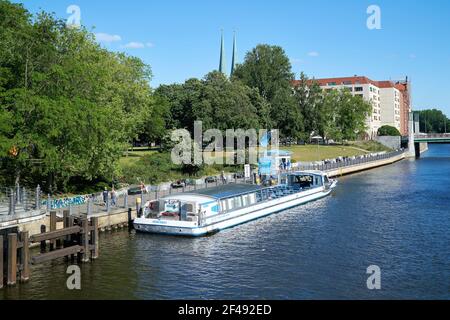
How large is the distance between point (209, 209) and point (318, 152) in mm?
81418

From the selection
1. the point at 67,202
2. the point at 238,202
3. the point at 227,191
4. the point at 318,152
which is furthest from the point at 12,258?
the point at 318,152

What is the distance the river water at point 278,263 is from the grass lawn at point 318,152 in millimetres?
61817

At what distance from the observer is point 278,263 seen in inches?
1182

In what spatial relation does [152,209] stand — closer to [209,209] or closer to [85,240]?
[209,209]

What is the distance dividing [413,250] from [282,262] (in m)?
9.01

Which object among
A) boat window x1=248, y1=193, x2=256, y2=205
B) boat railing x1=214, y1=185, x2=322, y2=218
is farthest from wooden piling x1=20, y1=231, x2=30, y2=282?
boat window x1=248, y1=193, x2=256, y2=205

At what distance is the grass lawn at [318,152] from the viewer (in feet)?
357

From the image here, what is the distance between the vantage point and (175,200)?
3984 centimetres

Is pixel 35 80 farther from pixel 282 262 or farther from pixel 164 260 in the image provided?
pixel 282 262

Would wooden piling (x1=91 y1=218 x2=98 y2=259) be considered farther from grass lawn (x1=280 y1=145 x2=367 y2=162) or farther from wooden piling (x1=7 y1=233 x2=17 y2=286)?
grass lawn (x1=280 y1=145 x2=367 y2=162)

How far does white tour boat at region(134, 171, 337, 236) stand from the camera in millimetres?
37969

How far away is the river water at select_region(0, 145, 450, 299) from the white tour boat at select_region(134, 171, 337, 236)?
0.93m
